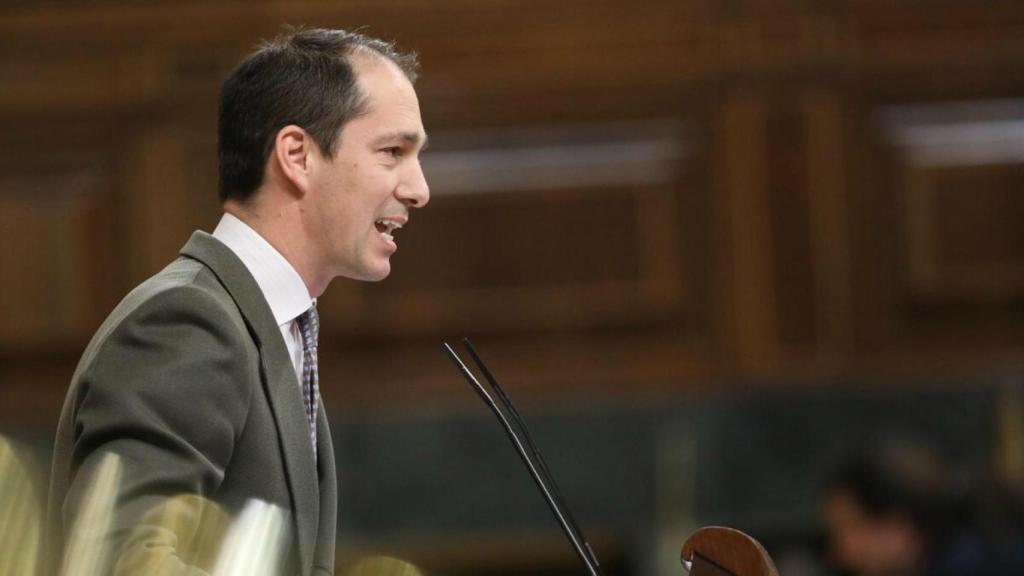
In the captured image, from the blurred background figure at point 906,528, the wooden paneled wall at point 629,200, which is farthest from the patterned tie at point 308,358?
the wooden paneled wall at point 629,200

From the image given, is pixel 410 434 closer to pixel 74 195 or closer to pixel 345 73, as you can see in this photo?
pixel 74 195

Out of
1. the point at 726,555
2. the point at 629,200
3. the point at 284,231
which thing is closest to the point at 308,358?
the point at 284,231

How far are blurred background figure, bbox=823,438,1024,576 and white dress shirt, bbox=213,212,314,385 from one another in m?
2.27

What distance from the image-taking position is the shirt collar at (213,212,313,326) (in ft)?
6.39

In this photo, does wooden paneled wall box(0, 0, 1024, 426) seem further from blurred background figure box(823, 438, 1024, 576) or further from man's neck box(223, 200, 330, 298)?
man's neck box(223, 200, 330, 298)

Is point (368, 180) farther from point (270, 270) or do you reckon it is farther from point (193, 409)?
point (193, 409)

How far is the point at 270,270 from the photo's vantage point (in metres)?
1.96

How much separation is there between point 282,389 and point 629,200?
281 centimetres

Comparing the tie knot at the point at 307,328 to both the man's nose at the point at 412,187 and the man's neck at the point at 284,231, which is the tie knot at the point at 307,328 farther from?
the man's nose at the point at 412,187

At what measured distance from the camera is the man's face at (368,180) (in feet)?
6.51

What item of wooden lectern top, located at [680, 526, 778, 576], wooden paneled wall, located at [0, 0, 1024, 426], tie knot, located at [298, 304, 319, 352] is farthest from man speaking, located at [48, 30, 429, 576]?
wooden paneled wall, located at [0, 0, 1024, 426]

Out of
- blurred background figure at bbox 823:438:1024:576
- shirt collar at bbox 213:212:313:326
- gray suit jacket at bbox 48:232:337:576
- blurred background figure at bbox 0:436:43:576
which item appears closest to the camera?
blurred background figure at bbox 0:436:43:576

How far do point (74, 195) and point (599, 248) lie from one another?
53.1 inches

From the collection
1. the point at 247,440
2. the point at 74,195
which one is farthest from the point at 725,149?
the point at 247,440
